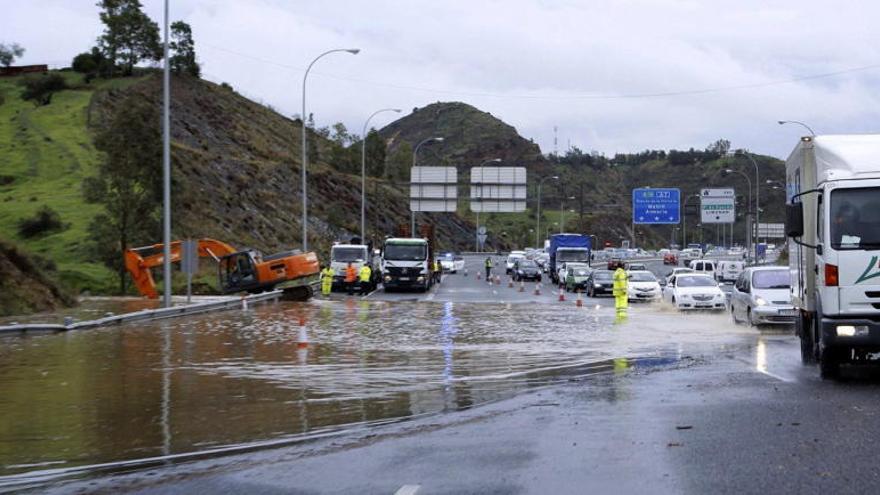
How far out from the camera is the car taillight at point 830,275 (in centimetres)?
1357

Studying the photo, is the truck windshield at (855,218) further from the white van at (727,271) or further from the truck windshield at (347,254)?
the white van at (727,271)

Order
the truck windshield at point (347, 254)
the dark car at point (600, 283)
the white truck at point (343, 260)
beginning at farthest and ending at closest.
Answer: the truck windshield at point (347, 254), the white truck at point (343, 260), the dark car at point (600, 283)

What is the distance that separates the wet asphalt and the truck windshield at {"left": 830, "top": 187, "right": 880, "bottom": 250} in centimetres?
192

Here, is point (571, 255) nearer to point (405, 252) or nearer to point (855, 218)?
point (405, 252)

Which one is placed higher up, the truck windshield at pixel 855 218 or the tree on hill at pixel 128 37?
the tree on hill at pixel 128 37

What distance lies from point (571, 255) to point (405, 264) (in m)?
19.1

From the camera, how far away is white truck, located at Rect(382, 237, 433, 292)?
51062 mm

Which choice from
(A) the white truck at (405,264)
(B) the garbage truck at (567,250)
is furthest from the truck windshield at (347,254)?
(B) the garbage truck at (567,250)

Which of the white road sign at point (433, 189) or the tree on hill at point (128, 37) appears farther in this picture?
the tree on hill at point (128, 37)

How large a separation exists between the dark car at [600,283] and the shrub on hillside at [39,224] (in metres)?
29.5

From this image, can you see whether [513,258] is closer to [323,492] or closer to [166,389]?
[166,389]

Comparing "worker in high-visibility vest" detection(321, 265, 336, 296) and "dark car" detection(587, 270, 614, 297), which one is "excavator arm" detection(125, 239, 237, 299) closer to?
"worker in high-visibility vest" detection(321, 265, 336, 296)

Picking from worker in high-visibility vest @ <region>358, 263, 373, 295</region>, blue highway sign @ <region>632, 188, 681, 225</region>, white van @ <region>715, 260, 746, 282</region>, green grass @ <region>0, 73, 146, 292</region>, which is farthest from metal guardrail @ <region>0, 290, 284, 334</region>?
blue highway sign @ <region>632, 188, 681, 225</region>

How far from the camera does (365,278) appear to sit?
164 feet
